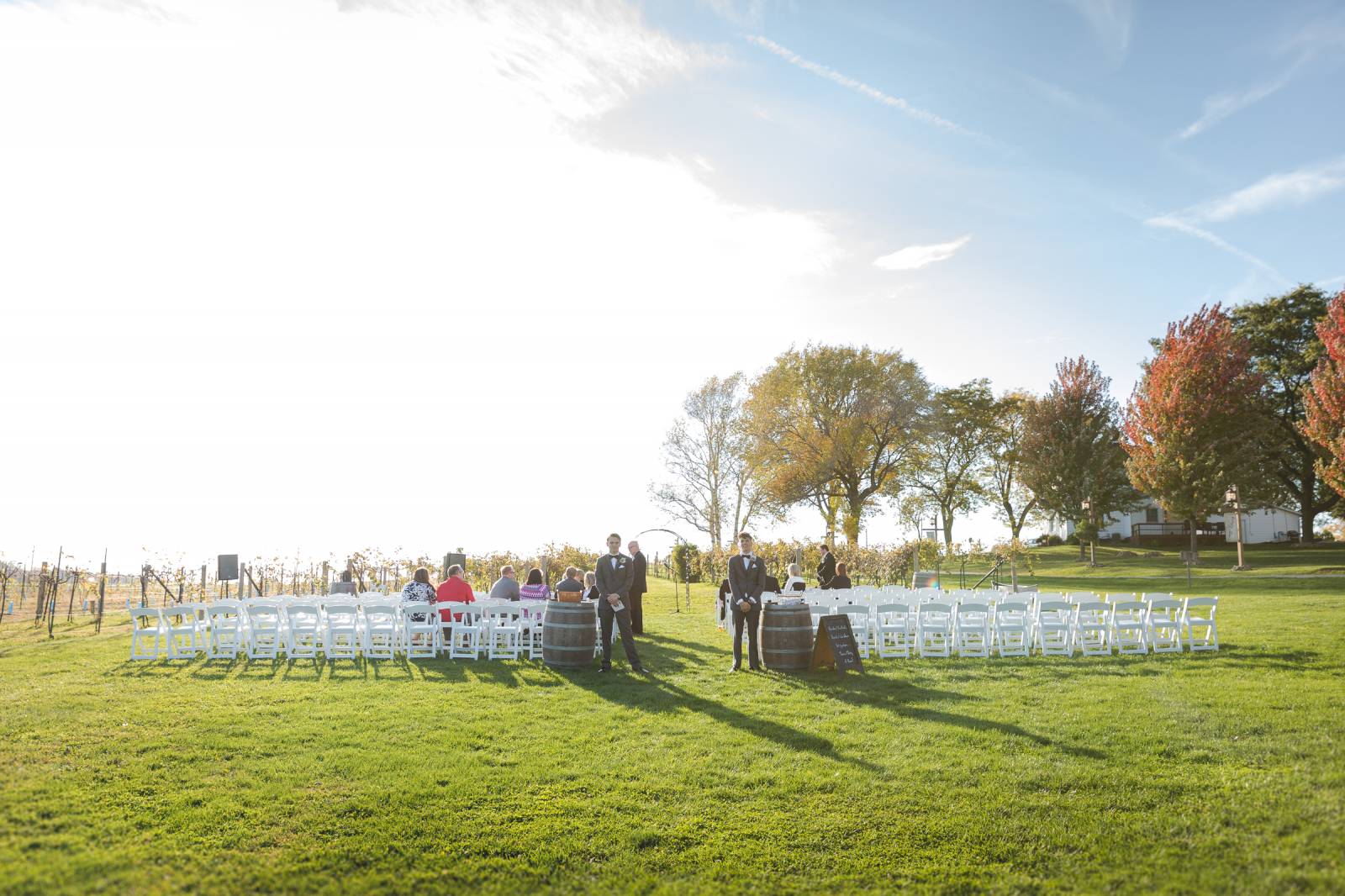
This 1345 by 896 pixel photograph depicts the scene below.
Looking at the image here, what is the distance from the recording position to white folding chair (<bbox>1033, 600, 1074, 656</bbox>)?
11734 mm

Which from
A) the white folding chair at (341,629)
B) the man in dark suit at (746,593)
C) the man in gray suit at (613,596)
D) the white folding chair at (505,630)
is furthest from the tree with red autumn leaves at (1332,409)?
the white folding chair at (341,629)

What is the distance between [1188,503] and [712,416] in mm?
21884

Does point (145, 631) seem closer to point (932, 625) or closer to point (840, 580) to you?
point (932, 625)

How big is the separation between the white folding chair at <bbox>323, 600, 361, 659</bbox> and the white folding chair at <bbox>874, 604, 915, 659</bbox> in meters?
7.61

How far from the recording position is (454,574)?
1314 cm

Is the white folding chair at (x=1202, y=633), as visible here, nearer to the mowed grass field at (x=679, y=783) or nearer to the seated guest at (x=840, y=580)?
the mowed grass field at (x=679, y=783)

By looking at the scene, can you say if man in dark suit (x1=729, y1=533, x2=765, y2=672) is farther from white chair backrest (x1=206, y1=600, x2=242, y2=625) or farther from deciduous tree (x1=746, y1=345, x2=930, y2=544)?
deciduous tree (x1=746, y1=345, x2=930, y2=544)

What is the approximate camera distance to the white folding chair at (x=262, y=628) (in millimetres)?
11591

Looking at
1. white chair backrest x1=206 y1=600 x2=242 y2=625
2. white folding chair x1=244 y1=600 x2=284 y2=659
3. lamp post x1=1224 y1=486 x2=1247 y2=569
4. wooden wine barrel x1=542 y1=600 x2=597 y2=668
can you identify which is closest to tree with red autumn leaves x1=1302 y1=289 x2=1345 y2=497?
lamp post x1=1224 y1=486 x2=1247 y2=569

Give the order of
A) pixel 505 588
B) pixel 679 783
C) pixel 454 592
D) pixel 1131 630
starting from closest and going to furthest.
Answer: pixel 679 783 < pixel 454 592 < pixel 1131 630 < pixel 505 588

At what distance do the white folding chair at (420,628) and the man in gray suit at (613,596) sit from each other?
271 centimetres

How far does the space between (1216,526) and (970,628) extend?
44.2m

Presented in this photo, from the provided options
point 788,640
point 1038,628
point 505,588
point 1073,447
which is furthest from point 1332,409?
point 505,588

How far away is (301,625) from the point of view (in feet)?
39.5
